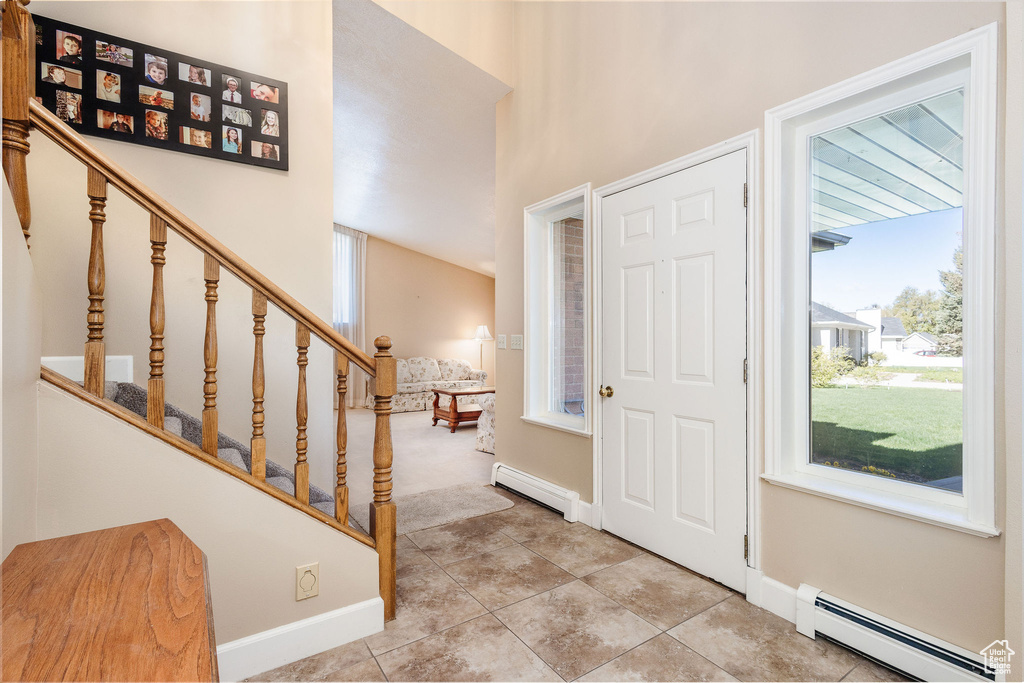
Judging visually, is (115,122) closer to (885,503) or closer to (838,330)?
(838,330)

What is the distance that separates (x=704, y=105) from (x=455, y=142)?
2844mm

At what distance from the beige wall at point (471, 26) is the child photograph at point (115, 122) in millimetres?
1601

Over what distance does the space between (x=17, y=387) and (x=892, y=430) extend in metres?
2.62

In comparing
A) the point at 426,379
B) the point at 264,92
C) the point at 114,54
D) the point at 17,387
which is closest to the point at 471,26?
the point at 264,92

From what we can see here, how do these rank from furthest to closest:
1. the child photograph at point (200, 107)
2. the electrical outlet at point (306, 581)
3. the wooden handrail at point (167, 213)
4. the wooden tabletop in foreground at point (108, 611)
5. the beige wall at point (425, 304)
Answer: the beige wall at point (425, 304) < the child photograph at point (200, 107) < the electrical outlet at point (306, 581) < the wooden handrail at point (167, 213) < the wooden tabletop in foreground at point (108, 611)

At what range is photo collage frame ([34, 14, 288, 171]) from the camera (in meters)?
2.07

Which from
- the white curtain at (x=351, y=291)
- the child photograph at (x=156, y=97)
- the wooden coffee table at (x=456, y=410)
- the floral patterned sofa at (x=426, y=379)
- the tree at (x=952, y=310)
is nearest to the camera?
the tree at (x=952, y=310)

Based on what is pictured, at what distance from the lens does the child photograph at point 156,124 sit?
2.23 meters

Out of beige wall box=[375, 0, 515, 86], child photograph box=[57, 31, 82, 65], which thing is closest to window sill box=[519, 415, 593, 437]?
beige wall box=[375, 0, 515, 86]

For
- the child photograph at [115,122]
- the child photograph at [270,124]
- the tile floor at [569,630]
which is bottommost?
the tile floor at [569,630]

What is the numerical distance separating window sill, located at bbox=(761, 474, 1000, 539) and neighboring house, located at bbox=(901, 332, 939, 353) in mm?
525

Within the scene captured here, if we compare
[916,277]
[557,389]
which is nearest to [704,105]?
[916,277]

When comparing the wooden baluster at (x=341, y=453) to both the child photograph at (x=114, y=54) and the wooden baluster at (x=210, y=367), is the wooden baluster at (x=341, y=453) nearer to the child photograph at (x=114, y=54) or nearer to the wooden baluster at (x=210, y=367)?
the wooden baluster at (x=210, y=367)

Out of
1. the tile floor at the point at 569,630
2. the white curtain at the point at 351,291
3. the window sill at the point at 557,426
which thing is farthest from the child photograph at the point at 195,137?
the white curtain at the point at 351,291
